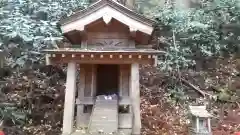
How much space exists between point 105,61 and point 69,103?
1287mm

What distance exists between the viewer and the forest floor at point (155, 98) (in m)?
8.20

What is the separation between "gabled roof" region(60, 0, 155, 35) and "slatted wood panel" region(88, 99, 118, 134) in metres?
1.94

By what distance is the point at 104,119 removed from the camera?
675 cm

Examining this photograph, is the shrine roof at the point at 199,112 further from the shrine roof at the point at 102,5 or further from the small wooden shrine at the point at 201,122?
the shrine roof at the point at 102,5

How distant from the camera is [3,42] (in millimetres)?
7410

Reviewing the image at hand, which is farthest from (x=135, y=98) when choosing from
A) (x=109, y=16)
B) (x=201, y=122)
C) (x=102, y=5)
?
(x=102, y=5)

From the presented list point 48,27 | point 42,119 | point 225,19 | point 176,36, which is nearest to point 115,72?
point 48,27

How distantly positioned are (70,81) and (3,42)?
2088 millimetres

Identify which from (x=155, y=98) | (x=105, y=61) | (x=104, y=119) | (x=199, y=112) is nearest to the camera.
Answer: (x=104, y=119)

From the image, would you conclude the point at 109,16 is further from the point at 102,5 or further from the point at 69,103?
the point at 69,103

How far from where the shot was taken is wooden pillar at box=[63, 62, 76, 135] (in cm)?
670

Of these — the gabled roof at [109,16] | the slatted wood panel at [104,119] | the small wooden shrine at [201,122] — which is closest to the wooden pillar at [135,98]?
the slatted wood panel at [104,119]

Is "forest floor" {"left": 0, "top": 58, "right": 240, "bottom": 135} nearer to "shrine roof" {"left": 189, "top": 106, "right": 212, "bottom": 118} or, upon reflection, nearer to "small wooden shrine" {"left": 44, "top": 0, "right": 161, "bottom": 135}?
"shrine roof" {"left": 189, "top": 106, "right": 212, "bottom": 118}

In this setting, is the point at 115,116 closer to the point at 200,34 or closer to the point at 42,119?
the point at 42,119
